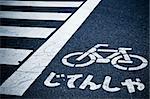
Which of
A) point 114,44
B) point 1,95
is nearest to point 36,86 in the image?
point 1,95

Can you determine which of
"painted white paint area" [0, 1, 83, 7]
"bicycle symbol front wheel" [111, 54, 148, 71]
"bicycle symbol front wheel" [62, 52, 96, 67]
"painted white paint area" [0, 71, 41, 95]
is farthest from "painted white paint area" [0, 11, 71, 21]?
"painted white paint area" [0, 71, 41, 95]

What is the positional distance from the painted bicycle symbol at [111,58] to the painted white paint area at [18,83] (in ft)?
2.38

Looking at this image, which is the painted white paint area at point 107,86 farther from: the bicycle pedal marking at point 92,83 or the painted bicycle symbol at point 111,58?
the painted bicycle symbol at point 111,58

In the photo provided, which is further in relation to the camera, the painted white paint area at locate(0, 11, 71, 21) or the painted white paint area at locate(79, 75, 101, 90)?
the painted white paint area at locate(0, 11, 71, 21)

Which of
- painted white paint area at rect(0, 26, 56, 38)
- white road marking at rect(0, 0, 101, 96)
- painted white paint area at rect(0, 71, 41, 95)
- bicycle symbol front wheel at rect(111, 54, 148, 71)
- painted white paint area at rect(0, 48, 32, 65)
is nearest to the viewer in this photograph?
painted white paint area at rect(0, 71, 41, 95)

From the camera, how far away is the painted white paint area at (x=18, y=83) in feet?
16.0

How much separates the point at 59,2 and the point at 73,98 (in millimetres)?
4952

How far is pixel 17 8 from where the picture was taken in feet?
28.7

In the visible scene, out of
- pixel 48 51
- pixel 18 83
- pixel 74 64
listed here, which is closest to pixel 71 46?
pixel 48 51

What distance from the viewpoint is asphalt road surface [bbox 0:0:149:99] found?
4852 mm

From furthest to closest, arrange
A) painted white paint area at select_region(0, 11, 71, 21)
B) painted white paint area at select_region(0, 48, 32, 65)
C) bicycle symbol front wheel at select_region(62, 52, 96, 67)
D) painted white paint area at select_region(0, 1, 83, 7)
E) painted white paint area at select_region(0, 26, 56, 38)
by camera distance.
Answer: painted white paint area at select_region(0, 1, 83, 7)
painted white paint area at select_region(0, 11, 71, 21)
painted white paint area at select_region(0, 26, 56, 38)
painted white paint area at select_region(0, 48, 32, 65)
bicycle symbol front wheel at select_region(62, 52, 96, 67)

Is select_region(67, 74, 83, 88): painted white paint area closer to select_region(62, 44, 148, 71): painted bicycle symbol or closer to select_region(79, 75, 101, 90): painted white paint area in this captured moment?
select_region(79, 75, 101, 90): painted white paint area

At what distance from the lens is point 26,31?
7164 millimetres

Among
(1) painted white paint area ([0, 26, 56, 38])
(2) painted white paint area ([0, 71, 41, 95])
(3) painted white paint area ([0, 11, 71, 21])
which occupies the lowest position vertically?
(2) painted white paint area ([0, 71, 41, 95])
